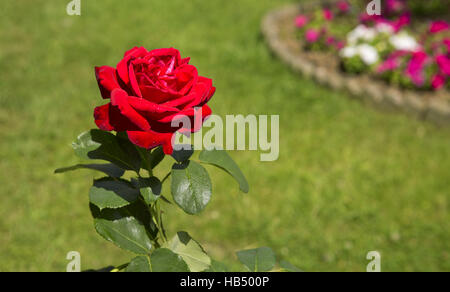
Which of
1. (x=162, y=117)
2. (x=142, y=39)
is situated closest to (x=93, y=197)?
(x=162, y=117)

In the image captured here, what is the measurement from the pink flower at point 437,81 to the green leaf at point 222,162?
367 centimetres

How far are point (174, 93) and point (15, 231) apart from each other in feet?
8.28

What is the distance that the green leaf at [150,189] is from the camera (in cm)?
95

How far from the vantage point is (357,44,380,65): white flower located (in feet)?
14.7

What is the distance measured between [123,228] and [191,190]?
184 mm

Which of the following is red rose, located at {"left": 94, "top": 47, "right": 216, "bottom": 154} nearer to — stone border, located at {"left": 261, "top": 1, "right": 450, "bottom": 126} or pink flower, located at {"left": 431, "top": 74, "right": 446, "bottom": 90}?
stone border, located at {"left": 261, "top": 1, "right": 450, "bottom": 126}

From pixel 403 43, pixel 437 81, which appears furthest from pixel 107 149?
pixel 403 43

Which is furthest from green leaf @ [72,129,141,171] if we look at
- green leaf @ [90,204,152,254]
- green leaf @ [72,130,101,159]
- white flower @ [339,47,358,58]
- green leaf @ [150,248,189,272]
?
white flower @ [339,47,358,58]

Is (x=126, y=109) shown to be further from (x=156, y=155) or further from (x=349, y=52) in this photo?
(x=349, y=52)

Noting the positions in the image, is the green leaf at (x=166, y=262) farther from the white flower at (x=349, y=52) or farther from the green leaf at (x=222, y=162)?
the white flower at (x=349, y=52)

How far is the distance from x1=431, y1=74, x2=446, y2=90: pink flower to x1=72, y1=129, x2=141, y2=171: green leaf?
380cm

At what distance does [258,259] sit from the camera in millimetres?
1182
